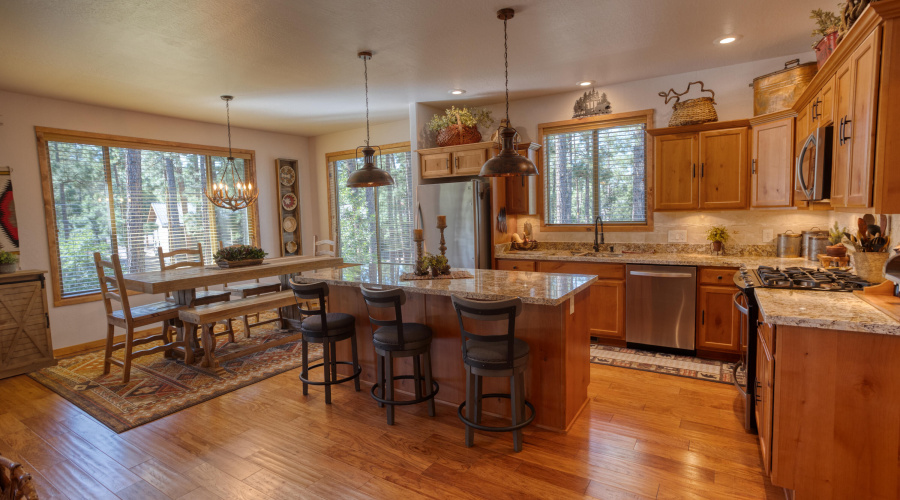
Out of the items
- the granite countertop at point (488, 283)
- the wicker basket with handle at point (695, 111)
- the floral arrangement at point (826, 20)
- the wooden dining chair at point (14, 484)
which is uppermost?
the floral arrangement at point (826, 20)

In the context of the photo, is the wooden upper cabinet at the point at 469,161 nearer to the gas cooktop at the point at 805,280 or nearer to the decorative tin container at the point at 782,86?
the decorative tin container at the point at 782,86

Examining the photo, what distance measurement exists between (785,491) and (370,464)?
2039mm

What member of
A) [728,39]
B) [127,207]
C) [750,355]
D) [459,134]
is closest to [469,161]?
[459,134]

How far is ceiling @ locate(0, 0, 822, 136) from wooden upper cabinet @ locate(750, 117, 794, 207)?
26.9 inches

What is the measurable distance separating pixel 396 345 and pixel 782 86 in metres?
3.59

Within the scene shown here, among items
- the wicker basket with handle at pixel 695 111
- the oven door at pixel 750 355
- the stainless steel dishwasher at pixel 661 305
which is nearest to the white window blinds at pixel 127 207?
the stainless steel dishwasher at pixel 661 305

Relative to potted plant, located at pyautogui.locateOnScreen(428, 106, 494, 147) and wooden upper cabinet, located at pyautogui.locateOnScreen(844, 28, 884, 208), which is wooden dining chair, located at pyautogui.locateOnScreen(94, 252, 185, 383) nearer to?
potted plant, located at pyautogui.locateOnScreen(428, 106, 494, 147)

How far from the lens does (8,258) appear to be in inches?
160

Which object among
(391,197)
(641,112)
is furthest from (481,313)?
(391,197)

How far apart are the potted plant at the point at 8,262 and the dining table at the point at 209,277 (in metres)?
0.85

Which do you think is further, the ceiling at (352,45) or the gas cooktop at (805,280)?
the ceiling at (352,45)

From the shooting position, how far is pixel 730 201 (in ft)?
13.5

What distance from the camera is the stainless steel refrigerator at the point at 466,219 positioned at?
488 centimetres

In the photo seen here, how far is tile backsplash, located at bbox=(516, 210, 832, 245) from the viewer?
4071 mm
